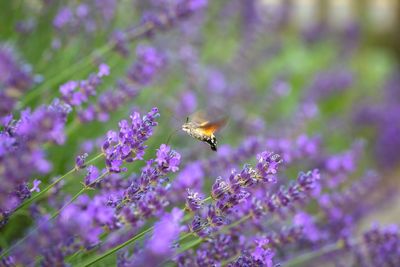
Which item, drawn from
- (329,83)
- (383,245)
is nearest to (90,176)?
(383,245)

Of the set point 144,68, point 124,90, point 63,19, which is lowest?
point 124,90

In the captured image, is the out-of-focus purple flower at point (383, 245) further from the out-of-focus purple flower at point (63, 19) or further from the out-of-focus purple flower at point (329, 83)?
the out-of-focus purple flower at point (329, 83)

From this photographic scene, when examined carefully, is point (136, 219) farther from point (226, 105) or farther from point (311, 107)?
point (226, 105)

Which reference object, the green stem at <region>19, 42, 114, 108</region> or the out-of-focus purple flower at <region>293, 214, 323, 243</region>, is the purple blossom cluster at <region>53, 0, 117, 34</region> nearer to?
the green stem at <region>19, 42, 114, 108</region>

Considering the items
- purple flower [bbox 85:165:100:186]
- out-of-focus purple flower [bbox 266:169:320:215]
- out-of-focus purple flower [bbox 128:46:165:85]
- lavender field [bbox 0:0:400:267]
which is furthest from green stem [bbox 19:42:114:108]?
out-of-focus purple flower [bbox 266:169:320:215]

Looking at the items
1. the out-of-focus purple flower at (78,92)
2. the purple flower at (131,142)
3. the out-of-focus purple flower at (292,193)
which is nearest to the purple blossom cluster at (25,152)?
the purple flower at (131,142)

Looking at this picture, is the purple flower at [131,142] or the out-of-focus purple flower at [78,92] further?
the out-of-focus purple flower at [78,92]

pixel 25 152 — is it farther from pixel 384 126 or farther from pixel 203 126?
pixel 384 126
